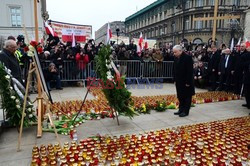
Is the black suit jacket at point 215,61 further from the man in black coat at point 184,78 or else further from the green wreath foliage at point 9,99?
the green wreath foliage at point 9,99

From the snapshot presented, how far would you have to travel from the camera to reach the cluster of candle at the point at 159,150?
3.27m

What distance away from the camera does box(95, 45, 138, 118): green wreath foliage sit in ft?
16.6

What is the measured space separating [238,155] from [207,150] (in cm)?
50

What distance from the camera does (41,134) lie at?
176 inches

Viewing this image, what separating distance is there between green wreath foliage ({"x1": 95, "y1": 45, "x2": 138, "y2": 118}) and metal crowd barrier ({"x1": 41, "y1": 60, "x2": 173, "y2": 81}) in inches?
216

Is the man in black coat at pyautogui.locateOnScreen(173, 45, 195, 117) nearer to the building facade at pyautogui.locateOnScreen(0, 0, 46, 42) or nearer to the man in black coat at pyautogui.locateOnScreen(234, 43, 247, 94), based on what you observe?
the man in black coat at pyautogui.locateOnScreen(234, 43, 247, 94)

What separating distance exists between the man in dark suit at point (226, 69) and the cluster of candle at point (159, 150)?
5171 millimetres

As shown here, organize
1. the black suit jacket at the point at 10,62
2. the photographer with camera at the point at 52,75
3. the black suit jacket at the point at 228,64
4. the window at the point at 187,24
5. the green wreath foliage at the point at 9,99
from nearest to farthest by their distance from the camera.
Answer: the green wreath foliage at the point at 9,99 < the black suit jacket at the point at 10,62 < the black suit jacket at the point at 228,64 < the photographer with camera at the point at 52,75 < the window at the point at 187,24

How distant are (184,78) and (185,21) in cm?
5511

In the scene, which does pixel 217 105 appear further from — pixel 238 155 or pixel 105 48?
pixel 105 48

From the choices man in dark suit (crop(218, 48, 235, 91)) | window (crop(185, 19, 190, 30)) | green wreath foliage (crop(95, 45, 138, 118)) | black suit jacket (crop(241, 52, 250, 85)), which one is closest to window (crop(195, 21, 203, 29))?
A: window (crop(185, 19, 190, 30))

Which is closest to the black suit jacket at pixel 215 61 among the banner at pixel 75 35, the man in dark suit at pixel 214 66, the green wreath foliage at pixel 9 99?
the man in dark suit at pixel 214 66

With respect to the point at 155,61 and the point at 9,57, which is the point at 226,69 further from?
the point at 9,57

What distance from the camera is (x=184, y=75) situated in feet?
19.2
